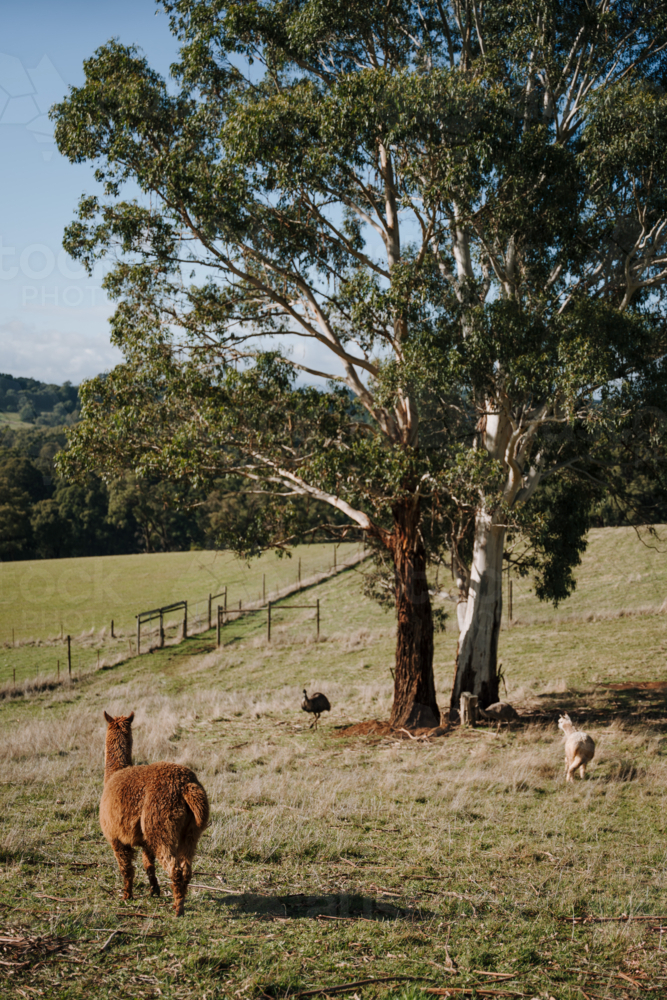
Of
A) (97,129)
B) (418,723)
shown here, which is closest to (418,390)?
(418,723)

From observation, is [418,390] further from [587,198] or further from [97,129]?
[97,129]

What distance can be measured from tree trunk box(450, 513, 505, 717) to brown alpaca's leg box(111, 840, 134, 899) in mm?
10127

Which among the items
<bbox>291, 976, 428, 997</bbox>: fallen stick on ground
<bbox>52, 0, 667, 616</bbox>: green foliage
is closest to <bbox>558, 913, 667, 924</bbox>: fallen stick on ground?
<bbox>291, 976, 428, 997</bbox>: fallen stick on ground

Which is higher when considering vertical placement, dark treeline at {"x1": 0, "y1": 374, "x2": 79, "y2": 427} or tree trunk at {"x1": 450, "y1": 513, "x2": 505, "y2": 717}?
dark treeline at {"x1": 0, "y1": 374, "x2": 79, "y2": 427}

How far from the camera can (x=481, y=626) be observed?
1402 centimetres

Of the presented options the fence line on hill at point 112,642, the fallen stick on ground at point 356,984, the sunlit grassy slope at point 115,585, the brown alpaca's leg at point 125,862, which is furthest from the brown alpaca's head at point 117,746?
the sunlit grassy slope at point 115,585

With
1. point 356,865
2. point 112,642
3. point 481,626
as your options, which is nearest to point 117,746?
point 356,865

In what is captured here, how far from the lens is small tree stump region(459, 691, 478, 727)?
514 inches

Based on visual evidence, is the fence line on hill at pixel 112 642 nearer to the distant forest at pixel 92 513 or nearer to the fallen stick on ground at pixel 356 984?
the distant forest at pixel 92 513

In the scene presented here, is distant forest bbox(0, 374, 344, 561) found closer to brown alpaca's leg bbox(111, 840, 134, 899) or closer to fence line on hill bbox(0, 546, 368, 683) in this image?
fence line on hill bbox(0, 546, 368, 683)

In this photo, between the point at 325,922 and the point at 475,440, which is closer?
the point at 325,922

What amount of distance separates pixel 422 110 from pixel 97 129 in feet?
20.6

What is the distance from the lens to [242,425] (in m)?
14.0

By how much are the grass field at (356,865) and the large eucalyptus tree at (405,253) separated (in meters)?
3.27
